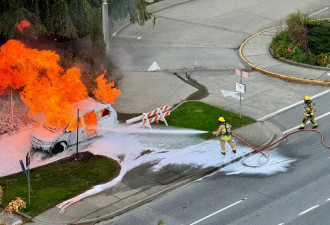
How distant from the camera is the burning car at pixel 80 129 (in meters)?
21.3

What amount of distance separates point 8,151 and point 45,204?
3.93 m

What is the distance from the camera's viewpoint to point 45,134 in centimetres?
2156

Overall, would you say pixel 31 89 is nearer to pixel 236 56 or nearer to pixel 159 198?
pixel 159 198

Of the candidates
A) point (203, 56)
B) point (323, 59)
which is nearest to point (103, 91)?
point (203, 56)

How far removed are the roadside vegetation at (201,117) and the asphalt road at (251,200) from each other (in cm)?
338

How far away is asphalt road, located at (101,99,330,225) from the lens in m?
17.5

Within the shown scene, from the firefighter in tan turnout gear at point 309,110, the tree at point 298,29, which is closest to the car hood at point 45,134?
the firefighter in tan turnout gear at point 309,110

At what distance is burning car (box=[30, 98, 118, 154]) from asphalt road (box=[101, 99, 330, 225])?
431 cm

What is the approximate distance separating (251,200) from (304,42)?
44.9 feet

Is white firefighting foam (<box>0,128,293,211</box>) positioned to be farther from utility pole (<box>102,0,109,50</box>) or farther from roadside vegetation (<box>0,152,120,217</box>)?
utility pole (<box>102,0,109,50</box>)

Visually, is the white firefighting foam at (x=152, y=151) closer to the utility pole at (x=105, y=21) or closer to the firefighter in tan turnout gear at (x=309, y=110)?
the firefighter in tan turnout gear at (x=309, y=110)

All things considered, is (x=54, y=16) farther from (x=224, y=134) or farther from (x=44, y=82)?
(x=224, y=134)

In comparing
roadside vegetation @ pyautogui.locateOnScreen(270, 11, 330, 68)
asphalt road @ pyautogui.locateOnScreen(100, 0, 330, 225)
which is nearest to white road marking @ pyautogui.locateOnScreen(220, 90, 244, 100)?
asphalt road @ pyautogui.locateOnScreen(100, 0, 330, 225)

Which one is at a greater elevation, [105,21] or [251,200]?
[105,21]
